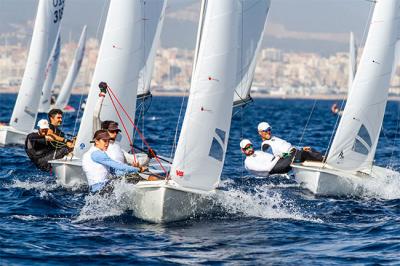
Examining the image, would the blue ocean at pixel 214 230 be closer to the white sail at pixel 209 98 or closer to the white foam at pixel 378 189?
the white foam at pixel 378 189

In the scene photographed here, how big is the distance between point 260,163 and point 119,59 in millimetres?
→ 3251

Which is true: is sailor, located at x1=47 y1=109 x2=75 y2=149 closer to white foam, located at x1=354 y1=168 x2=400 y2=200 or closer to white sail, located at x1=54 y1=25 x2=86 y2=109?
white foam, located at x1=354 y1=168 x2=400 y2=200

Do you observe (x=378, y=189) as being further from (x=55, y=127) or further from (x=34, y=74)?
(x=34, y=74)

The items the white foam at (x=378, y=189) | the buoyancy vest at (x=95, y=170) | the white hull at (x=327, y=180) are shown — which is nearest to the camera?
the buoyancy vest at (x=95, y=170)

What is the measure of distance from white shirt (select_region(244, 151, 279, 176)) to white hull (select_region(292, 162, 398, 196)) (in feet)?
1.48

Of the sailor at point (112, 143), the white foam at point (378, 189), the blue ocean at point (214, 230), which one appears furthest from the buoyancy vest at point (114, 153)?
the white foam at point (378, 189)

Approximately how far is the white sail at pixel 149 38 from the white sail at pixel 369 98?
4.22 meters

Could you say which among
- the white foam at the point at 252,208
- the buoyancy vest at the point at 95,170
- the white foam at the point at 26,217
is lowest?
the white foam at the point at 26,217

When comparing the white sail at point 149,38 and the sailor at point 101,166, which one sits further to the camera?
the white sail at point 149,38

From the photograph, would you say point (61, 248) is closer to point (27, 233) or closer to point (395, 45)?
point (27, 233)

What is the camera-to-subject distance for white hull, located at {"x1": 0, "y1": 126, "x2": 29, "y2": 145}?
23422mm

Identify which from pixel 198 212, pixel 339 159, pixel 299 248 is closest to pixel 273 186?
pixel 339 159

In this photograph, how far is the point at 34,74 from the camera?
78.9 ft

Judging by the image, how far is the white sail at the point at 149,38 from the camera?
17.5 metres
